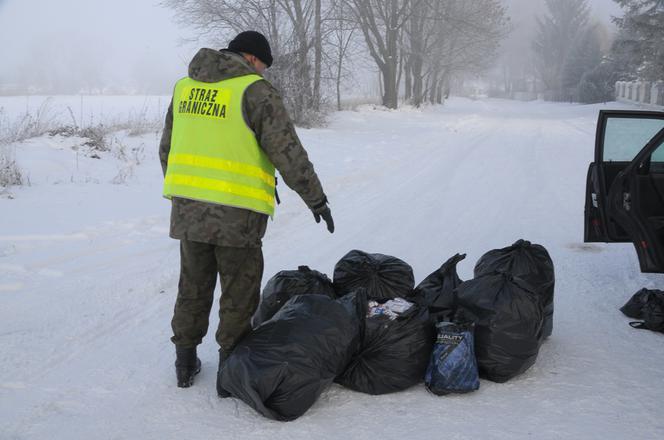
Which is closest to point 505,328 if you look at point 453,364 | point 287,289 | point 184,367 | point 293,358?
point 453,364

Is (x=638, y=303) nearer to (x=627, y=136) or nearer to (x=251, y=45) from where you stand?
(x=627, y=136)

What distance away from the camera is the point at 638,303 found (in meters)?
3.99

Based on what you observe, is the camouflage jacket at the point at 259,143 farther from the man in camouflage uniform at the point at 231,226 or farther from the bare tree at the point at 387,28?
the bare tree at the point at 387,28

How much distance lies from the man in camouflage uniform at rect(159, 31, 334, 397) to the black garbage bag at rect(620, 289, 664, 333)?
7.51 ft

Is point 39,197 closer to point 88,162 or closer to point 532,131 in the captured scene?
point 88,162

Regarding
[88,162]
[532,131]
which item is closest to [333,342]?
[88,162]

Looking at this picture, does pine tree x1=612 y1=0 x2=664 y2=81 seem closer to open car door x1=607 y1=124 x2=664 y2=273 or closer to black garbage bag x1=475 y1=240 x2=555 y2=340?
open car door x1=607 y1=124 x2=664 y2=273

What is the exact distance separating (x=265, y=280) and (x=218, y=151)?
2059 millimetres

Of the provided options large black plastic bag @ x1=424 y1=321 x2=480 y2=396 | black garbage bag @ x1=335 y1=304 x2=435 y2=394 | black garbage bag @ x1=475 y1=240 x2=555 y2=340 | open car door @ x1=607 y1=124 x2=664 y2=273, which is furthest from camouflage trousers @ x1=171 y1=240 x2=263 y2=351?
open car door @ x1=607 y1=124 x2=664 y2=273

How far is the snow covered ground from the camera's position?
278 centimetres

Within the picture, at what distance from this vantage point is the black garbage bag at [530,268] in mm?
3589

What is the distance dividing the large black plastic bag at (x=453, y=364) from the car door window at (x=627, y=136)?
2436 mm

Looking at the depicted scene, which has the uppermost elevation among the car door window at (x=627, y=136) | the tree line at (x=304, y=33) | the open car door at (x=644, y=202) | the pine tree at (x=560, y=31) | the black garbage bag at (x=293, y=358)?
the pine tree at (x=560, y=31)

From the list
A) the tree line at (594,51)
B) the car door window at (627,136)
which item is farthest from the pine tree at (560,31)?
the car door window at (627,136)
